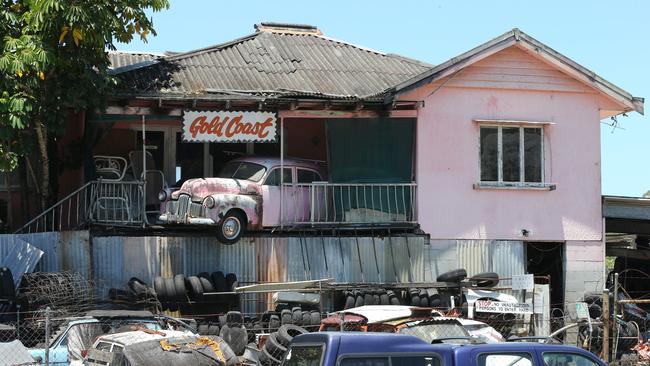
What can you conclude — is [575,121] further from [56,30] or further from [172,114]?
[56,30]

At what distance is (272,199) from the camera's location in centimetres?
2091

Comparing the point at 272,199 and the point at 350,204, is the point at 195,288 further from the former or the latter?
the point at 350,204

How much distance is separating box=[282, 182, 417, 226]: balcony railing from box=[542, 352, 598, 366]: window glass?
1121 cm

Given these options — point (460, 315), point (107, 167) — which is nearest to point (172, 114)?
point (107, 167)

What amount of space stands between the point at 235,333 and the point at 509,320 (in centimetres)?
583

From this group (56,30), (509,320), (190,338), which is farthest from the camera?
(509,320)

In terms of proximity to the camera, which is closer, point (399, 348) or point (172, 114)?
point (399, 348)

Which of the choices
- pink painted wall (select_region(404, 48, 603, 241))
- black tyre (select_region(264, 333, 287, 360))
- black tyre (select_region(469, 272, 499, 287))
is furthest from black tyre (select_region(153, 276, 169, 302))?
black tyre (select_region(469, 272, 499, 287))

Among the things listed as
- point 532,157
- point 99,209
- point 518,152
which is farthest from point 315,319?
point 532,157

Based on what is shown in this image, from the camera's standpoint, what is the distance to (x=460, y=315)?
20.0 metres

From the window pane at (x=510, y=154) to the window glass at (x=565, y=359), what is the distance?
1218 centimetres

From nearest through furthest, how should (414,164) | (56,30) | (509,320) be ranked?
(56,30) < (509,320) < (414,164)

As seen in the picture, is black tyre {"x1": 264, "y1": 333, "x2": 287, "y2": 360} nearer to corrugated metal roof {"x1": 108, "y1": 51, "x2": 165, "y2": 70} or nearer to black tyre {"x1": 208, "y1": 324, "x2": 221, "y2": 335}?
black tyre {"x1": 208, "y1": 324, "x2": 221, "y2": 335}

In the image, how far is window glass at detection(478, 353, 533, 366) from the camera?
9.83 m
